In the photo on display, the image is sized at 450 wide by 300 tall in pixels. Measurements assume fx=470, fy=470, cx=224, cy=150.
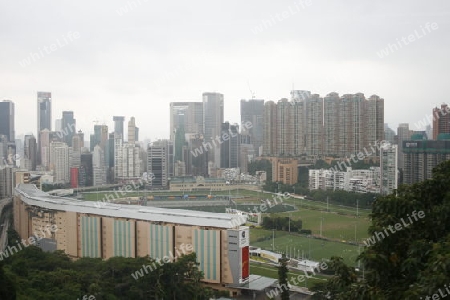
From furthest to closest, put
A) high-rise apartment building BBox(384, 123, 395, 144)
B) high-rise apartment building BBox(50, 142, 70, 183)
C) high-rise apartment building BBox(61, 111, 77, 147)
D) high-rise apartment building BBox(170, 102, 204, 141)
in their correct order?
1. high-rise apartment building BBox(170, 102, 204, 141)
2. high-rise apartment building BBox(61, 111, 77, 147)
3. high-rise apartment building BBox(50, 142, 70, 183)
4. high-rise apartment building BBox(384, 123, 395, 144)

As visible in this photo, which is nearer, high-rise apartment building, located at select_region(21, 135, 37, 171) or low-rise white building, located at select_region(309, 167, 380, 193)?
low-rise white building, located at select_region(309, 167, 380, 193)

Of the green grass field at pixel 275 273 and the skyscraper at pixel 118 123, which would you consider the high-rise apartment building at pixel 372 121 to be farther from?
the skyscraper at pixel 118 123

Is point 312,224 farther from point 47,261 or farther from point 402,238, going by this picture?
point 402,238

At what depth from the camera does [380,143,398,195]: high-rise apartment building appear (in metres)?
11.1

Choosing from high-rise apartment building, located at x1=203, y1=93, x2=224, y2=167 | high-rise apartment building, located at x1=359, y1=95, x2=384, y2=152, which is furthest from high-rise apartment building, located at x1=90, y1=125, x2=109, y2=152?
high-rise apartment building, located at x1=359, y1=95, x2=384, y2=152

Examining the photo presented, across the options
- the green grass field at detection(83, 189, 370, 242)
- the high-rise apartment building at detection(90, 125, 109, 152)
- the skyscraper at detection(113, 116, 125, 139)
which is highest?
the skyscraper at detection(113, 116, 125, 139)

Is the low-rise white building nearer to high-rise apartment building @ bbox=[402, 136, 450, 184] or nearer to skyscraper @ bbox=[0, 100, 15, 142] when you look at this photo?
high-rise apartment building @ bbox=[402, 136, 450, 184]

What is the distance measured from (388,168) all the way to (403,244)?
1045cm

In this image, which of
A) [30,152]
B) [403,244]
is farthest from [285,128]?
[403,244]

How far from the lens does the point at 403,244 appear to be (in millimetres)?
1460

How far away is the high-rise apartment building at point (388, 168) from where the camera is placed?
36.4ft

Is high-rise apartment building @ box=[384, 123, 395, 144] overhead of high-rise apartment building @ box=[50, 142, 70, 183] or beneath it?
overhead

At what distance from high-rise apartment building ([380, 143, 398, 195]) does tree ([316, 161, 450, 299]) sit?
9.94 metres

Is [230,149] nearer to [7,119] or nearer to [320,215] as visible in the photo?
[7,119]
